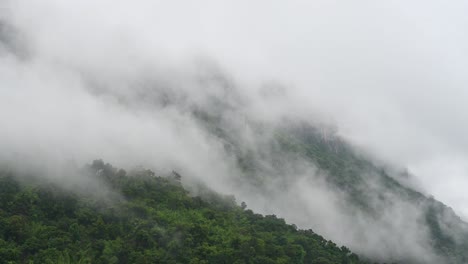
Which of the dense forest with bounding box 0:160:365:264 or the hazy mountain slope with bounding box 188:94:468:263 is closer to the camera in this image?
the dense forest with bounding box 0:160:365:264

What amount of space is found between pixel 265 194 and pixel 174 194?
47.4m

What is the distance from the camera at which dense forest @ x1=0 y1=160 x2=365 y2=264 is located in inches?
2756

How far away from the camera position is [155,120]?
155750 mm

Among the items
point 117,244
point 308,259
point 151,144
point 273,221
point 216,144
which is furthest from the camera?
point 216,144

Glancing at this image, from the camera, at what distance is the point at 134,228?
8081cm

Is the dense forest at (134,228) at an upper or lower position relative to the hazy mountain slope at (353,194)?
lower

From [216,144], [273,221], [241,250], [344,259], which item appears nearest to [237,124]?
[216,144]

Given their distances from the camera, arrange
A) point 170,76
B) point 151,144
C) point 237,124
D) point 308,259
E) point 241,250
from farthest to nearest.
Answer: point 170,76, point 237,124, point 151,144, point 308,259, point 241,250

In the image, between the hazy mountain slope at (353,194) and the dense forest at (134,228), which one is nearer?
the dense forest at (134,228)

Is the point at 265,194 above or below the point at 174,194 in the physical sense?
above

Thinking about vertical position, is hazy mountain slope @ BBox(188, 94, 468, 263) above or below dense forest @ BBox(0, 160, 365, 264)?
above

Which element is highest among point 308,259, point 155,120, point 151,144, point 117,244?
point 155,120

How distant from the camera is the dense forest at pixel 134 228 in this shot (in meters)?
70.0

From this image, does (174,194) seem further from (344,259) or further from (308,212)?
(308,212)
